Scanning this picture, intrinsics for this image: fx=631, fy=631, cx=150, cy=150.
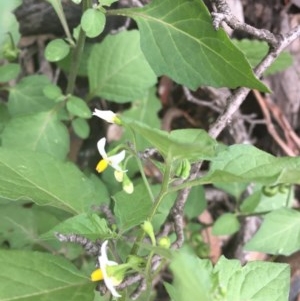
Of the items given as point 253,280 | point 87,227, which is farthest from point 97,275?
point 253,280

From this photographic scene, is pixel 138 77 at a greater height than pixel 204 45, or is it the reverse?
pixel 204 45

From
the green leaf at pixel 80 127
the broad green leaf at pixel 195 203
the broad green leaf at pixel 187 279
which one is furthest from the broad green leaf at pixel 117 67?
the broad green leaf at pixel 187 279

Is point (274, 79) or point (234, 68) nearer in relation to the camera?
point (234, 68)

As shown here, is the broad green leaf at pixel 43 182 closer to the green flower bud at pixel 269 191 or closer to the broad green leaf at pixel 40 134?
the broad green leaf at pixel 40 134

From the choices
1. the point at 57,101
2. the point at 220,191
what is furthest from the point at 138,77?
the point at 220,191

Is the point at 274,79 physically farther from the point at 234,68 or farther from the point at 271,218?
the point at 234,68

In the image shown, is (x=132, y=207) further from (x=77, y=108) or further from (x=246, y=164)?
(x=77, y=108)
